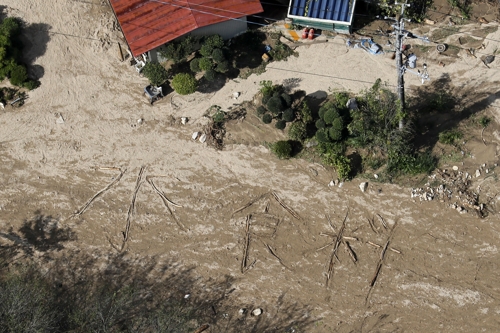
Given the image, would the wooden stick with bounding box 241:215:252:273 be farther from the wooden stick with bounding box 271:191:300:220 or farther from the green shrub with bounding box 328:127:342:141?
the green shrub with bounding box 328:127:342:141

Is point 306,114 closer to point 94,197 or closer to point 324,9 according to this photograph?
point 324,9

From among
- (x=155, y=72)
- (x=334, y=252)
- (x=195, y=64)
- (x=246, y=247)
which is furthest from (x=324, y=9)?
(x=246, y=247)

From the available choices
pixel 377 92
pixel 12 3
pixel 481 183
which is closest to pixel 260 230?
pixel 377 92

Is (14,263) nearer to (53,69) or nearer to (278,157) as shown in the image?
(53,69)

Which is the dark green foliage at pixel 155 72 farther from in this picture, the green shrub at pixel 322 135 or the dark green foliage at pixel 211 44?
the green shrub at pixel 322 135

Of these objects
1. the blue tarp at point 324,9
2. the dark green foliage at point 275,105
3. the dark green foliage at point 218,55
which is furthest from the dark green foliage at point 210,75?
the blue tarp at point 324,9

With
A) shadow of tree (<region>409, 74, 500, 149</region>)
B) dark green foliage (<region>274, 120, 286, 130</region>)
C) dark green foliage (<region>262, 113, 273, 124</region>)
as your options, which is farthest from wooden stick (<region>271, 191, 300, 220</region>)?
shadow of tree (<region>409, 74, 500, 149</region>)

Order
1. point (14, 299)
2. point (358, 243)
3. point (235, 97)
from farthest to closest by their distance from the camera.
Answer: point (235, 97)
point (358, 243)
point (14, 299)
